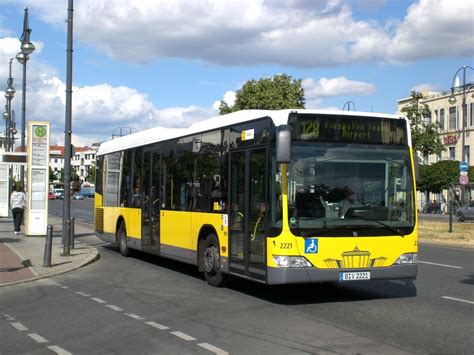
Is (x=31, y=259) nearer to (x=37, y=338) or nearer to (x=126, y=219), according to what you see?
(x=126, y=219)

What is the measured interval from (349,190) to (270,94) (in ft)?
115

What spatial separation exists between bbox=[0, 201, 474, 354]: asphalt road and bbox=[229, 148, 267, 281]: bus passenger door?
1.93 ft

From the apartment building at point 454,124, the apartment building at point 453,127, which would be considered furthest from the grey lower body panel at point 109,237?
the apartment building at point 454,124

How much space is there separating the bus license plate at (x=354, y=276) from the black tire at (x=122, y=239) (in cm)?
876

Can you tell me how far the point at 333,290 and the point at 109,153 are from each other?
9352 mm

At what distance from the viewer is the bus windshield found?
9141 millimetres

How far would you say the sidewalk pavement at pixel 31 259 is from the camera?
1284cm

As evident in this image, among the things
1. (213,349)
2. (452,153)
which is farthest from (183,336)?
(452,153)

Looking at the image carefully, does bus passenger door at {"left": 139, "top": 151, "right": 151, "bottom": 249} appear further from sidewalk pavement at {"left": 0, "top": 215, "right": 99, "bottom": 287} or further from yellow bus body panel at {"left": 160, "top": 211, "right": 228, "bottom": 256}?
sidewalk pavement at {"left": 0, "top": 215, "right": 99, "bottom": 287}

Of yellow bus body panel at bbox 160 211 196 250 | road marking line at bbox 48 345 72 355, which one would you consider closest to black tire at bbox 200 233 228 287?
yellow bus body panel at bbox 160 211 196 250

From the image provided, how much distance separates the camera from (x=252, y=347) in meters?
6.77

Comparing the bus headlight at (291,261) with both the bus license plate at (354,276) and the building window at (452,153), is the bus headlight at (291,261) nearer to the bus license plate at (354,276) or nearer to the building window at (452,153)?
the bus license plate at (354,276)

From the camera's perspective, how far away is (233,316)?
8570mm

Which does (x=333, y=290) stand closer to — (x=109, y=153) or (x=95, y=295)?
(x=95, y=295)
